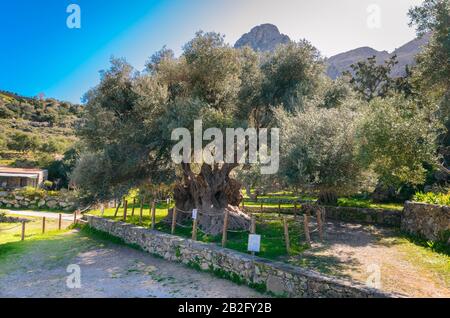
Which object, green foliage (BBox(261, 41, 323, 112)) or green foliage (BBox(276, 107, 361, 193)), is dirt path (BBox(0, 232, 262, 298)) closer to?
green foliage (BBox(276, 107, 361, 193))

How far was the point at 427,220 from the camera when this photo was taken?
1452 centimetres

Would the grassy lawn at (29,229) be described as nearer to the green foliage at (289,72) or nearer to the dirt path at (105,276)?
the dirt path at (105,276)

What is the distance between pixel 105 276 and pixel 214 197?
7.93 metres

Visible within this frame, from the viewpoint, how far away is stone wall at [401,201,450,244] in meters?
13.1

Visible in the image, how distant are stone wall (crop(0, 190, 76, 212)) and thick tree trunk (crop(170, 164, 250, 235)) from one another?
2072cm

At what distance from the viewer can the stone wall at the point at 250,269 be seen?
821 cm

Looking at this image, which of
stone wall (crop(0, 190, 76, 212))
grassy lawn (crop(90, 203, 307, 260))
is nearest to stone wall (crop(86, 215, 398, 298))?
grassy lawn (crop(90, 203, 307, 260))

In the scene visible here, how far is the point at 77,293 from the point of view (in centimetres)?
1000

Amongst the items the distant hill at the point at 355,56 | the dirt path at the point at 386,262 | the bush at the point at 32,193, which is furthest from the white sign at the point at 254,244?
the distant hill at the point at 355,56

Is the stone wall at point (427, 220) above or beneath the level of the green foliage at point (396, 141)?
beneath

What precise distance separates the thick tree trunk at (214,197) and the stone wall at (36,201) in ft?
68.0

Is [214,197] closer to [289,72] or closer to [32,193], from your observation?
[289,72]

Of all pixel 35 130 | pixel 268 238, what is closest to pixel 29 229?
pixel 268 238
